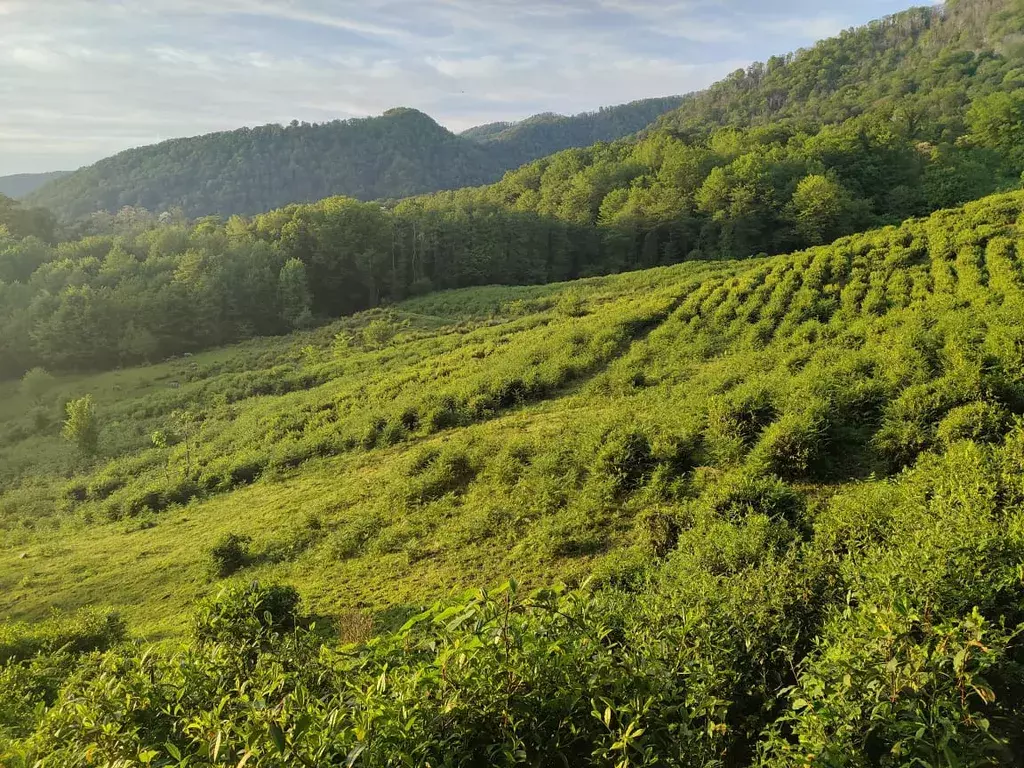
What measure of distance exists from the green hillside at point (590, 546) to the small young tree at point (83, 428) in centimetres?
29

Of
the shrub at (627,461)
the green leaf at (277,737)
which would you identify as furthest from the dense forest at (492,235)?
the green leaf at (277,737)

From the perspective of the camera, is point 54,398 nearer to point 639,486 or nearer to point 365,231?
point 365,231

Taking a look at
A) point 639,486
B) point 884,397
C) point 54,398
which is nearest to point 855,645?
point 639,486

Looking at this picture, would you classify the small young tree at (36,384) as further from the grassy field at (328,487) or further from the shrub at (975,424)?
the shrub at (975,424)

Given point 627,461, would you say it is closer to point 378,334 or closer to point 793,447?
point 793,447

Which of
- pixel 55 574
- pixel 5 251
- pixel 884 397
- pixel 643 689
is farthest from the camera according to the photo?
pixel 5 251

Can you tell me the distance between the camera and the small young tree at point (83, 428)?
27.6 meters

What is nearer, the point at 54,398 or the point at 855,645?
the point at 855,645

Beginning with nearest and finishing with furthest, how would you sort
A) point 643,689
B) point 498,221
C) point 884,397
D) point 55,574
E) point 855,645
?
point 643,689 → point 855,645 → point 884,397 → point 55,574 → point 498,221

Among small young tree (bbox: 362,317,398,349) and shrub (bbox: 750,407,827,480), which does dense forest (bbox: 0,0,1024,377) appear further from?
shrub (bbox: 750,407,827,480)

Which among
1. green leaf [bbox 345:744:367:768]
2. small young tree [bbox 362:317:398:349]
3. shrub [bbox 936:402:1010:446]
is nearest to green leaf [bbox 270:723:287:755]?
green leaf [bbox 345:744:367:768]

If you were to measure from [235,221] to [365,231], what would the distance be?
17.0 metres

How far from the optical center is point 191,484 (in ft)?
67.6

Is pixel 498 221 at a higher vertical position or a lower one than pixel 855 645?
higher
